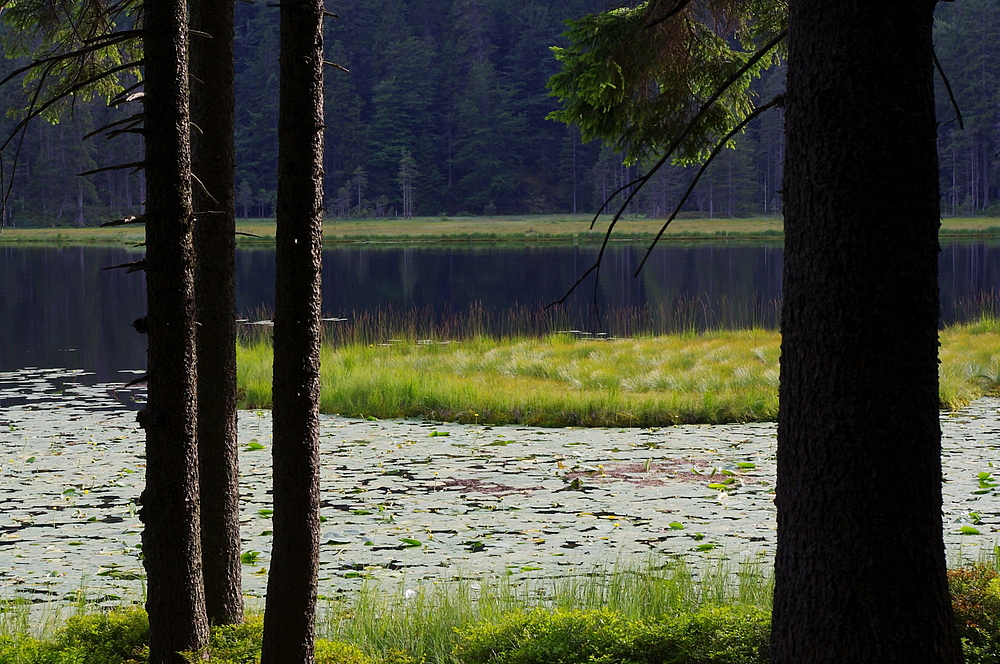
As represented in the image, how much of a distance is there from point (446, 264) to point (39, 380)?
34.5 m

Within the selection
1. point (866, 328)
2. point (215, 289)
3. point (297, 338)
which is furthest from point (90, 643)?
point (866, 328)

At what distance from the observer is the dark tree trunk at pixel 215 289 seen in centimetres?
490

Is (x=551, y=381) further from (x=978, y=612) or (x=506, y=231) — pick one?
(x=506, y=231)

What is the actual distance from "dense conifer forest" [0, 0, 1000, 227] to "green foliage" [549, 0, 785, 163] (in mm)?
75645

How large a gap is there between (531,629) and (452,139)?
9741cm

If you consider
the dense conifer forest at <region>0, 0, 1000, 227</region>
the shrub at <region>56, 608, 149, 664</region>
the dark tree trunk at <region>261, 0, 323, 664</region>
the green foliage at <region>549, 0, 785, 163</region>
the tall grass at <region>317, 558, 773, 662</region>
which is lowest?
the tall grass at <region>317, 558, 773, 662</region>

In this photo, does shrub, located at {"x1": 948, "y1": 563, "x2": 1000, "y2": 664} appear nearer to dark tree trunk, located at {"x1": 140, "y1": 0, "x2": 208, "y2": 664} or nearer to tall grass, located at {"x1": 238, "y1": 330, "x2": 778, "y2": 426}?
dark tree trunk, located at {"x1": 140, "y1": 0, "x2": 208, "y2": 664}

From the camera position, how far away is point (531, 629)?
15.5 feet

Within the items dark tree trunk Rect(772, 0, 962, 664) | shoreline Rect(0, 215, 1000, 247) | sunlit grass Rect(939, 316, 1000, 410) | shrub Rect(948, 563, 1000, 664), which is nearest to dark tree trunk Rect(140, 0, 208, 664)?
dark tree trunk Rect(772, 0, 962, 664)

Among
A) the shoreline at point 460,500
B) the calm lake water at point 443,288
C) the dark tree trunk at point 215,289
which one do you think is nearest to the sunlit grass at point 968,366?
the shoreline at point 460,500

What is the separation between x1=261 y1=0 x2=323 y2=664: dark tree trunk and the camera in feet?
13.6

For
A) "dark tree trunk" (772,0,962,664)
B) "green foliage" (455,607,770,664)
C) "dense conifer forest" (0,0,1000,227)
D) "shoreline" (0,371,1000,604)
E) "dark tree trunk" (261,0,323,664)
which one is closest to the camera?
"dark tree trunk" (772,0,962,664)

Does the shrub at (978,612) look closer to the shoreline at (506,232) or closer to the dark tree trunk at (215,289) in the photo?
the dark tree trunk at (215,289)

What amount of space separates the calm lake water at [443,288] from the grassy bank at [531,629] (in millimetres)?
14063
